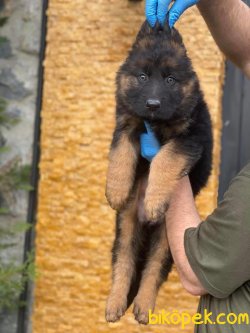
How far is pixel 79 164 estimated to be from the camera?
4.01 meters

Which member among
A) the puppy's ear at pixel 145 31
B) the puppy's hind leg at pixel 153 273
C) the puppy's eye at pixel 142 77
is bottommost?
the puppy's hind leg at pixel 153 273

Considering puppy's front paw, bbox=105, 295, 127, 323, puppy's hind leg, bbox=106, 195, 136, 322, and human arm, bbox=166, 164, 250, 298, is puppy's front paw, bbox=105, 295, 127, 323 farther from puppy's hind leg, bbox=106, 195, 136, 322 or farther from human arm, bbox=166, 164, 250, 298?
human arm, bbox=166, 164, 250, 298

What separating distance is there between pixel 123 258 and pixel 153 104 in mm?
718

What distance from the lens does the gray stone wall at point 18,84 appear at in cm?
419

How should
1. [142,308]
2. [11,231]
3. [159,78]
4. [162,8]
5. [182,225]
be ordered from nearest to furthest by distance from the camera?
[162,8]
[182,225]
[159,78]
[142,308]
[11,231]

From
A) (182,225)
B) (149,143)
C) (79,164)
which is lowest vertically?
(79,164)

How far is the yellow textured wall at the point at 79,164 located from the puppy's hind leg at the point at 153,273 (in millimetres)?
1498

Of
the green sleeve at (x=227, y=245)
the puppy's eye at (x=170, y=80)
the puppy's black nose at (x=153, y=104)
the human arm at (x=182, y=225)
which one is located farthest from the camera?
the puppy's eye at (x=170, y=80)

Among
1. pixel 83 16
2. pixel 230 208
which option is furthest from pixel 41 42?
pixel 230 208

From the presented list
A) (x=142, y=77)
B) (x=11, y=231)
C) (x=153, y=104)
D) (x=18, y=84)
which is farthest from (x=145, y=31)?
(x=11, y=231)

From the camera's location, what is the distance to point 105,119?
13.0 feet

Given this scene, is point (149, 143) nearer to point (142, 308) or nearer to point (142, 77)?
point (142, 77)

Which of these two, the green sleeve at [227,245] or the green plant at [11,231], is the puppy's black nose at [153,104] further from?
the green plant at [11,231]

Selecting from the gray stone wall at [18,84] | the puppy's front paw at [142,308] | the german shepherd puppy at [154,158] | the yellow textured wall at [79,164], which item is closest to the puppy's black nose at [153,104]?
the german shepherd puppy at [154,158]
